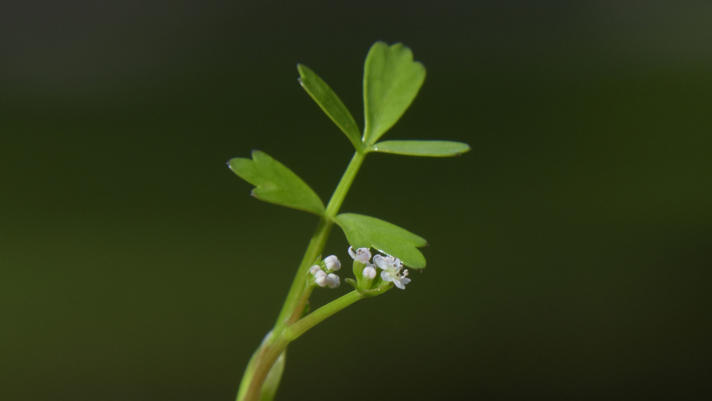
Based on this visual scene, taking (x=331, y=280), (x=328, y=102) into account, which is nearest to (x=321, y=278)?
(x=331, y=280)

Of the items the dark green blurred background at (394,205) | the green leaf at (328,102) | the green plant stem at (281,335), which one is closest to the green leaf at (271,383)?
the green plant stem at (281,335)

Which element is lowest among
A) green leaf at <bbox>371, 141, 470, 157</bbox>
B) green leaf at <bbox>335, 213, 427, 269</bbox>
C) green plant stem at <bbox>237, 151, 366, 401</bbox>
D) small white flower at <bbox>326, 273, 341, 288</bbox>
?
green plant stem at <bbox>237, 151, 366, 401</bbox>

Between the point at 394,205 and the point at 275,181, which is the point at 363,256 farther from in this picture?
the point at 394,205

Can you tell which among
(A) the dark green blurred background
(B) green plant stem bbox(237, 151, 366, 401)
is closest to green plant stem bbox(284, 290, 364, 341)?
(B) green plant stem bbox(237, 151, 366, 401)

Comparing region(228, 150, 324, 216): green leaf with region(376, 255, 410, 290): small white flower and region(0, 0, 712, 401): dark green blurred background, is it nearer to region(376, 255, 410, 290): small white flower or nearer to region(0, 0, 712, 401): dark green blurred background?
region(376, 255, 410, 290): small white flower

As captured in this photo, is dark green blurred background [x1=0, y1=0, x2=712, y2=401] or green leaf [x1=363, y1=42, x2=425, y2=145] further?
dark green blurred background [x1=0, y1=0, x2=712, y2=401]

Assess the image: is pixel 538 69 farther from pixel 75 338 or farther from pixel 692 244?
pixel 75 338
